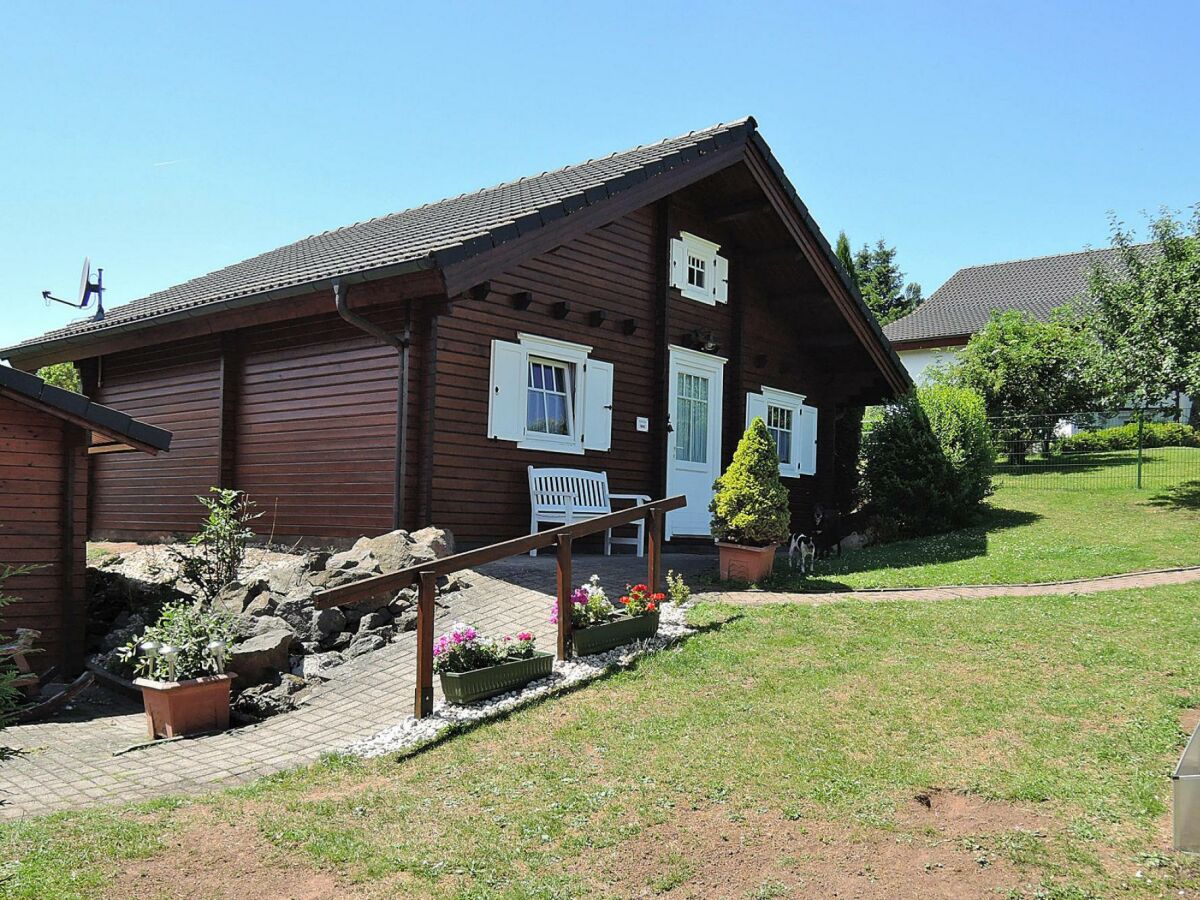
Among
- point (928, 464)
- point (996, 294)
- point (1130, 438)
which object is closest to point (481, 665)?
point (928, 464)

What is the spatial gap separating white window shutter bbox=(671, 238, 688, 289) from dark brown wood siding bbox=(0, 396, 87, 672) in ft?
24.1

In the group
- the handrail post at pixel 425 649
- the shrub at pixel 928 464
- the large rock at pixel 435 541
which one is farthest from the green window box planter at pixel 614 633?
the shrub at pixel 928 464

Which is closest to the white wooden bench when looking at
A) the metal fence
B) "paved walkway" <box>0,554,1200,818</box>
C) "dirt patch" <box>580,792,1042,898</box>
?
"paved walkway" <box>0,554,1200,818</box>

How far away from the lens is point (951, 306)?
105 feet

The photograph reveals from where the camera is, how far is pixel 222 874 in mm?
3486

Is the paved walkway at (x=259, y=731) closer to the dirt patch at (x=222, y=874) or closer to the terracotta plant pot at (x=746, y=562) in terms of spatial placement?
the terracotta plant pot at (x=746, y=562)

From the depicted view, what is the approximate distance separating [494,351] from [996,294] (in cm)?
2707

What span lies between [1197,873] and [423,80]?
33.8 feet

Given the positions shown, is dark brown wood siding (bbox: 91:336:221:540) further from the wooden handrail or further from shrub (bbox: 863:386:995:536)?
shrub (bbox: 863:386:995:536)

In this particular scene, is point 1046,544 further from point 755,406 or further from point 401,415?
point 401,415

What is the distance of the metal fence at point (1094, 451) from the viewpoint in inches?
660

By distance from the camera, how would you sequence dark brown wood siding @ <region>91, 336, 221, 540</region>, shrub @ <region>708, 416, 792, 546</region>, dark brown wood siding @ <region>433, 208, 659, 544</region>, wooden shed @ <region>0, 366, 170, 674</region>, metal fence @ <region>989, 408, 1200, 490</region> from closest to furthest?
wooden shed @ <region>0, 366, 170, 674</region>, shrub @ <region>708, 416, 792, 546</region>, dark brown wood siding @ <region>433, 208, 659, 544</region>, dark brown wood siding @ <region>91, 336, 221, 540</region>, metal fence @ <region>989, 408, 1200, 490</region>

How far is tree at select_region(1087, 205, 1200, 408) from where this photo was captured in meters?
14.7

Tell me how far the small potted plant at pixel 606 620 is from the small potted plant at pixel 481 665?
46cm
